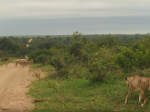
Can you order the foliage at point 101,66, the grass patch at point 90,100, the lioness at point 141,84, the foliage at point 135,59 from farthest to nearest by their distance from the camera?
the foliage at point 101,66 → the foliage at point 135,59 → the grass patch at point 90,100 → the lioness at point 141,84

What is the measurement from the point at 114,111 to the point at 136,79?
4.57 feet

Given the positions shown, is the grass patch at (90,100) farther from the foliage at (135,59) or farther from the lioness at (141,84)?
the foliage at (135,59)

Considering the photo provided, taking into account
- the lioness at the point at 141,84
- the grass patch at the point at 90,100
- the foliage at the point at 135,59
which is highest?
the foliage at the point at 135,59

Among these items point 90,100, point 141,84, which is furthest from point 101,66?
point 141,84

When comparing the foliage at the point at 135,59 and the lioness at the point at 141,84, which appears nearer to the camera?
the lioness at the point at 141,84

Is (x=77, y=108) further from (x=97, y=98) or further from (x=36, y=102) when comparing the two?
(x=36, y=102)

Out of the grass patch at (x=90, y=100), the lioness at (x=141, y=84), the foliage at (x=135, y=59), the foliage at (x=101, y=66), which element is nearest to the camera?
the lioness at (x=141, y=84)

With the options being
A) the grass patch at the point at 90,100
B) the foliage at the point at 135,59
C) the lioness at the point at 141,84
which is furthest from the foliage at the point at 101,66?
the lioness at the point at 141,84

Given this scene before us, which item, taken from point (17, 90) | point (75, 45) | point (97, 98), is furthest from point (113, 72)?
point (75, 45)

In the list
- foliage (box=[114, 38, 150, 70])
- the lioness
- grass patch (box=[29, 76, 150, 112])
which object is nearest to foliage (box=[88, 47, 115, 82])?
grass patch (box=[29, 76, 150, 112])

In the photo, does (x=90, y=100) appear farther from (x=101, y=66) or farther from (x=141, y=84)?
(x=101, y=66)

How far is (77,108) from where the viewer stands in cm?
706

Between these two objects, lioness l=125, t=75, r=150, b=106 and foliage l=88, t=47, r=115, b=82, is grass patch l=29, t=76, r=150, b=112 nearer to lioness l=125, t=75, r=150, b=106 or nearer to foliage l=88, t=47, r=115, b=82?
lioness l=125, t=75, r=150, b=106

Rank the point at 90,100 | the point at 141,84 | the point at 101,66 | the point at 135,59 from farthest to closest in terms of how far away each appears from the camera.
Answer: the point at 101,66
the point at 135,59
the point at 90,100
the point at 141,84
